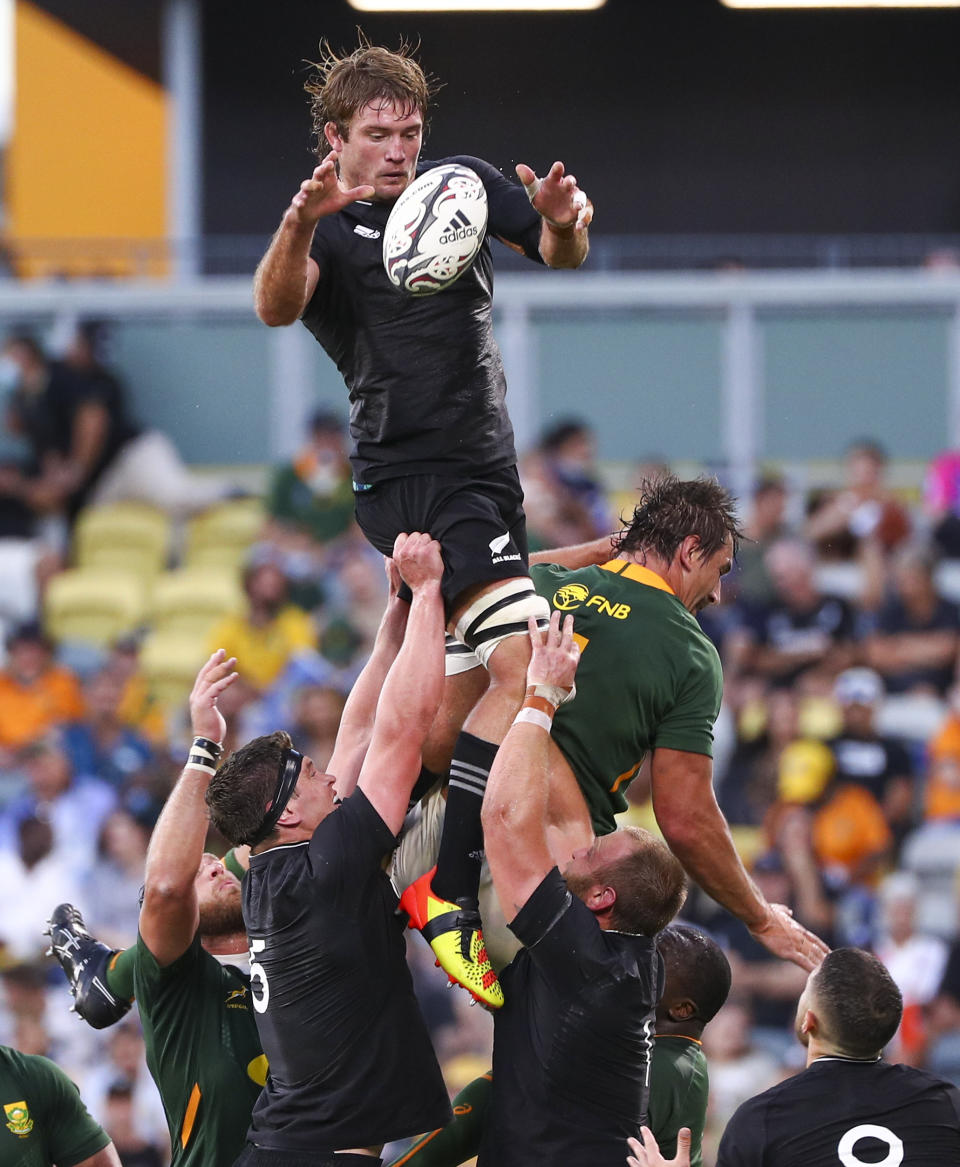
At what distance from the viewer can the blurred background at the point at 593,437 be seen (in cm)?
964

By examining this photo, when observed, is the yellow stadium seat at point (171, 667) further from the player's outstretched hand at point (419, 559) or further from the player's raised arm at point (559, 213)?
the player's raised arm at point (559, 213)

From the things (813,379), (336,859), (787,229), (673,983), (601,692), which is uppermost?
(787,229)

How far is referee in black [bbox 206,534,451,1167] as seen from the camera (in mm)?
4336

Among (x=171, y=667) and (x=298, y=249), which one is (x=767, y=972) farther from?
(x=298, y=249)

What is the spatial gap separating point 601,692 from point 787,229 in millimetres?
11261

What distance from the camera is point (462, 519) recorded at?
453cm

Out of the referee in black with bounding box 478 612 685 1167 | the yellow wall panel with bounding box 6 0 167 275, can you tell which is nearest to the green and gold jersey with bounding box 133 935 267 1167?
the referee in black with bounding box 478 612 685 1167

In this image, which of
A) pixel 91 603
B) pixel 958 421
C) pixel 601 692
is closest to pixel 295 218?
pixel 601 692

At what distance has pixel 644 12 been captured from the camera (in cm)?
1539

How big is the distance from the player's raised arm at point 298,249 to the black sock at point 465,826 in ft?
3.77

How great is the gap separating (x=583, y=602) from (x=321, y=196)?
132 centimetres

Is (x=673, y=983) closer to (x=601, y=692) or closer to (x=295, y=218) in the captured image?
(x=601, y=692)

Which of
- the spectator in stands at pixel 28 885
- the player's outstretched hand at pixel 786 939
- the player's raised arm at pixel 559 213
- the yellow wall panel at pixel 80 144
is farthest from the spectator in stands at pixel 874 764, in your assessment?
the yellow wall panel at pixel 80 144

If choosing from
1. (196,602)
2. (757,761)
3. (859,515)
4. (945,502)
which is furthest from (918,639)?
(196,602)
